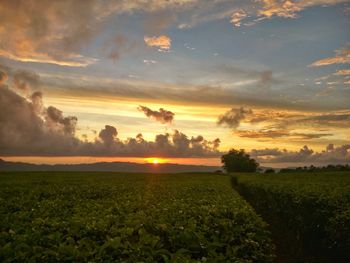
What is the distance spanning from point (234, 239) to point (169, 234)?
1.26 meters

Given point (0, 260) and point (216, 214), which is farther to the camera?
point (216, 214)

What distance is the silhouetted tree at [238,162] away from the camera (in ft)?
460

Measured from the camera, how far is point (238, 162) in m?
142

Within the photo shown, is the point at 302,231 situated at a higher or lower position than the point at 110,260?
lower

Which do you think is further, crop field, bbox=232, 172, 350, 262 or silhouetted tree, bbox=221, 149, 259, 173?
silhouetted tree, bbox=221, 149, 259, 173

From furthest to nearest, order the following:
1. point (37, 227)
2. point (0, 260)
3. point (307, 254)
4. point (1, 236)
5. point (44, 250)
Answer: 1. point (307, 254)
2. point (37, 227)
3. point (1, 236)
4. point (44, 250)
5. point (0, 260)

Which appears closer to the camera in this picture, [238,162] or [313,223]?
[313,223]

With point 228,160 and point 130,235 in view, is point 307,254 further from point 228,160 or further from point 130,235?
point 228,160

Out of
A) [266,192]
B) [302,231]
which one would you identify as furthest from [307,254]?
[266,192]

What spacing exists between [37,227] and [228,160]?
460ft

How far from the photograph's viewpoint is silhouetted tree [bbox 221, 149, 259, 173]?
140125 millimetres

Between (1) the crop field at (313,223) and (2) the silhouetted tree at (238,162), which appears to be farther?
(2) the silhouetted tree at (238,162)

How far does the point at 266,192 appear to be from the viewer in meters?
28.9

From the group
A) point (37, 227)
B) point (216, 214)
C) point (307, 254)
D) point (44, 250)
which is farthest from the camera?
point (307, 254)
